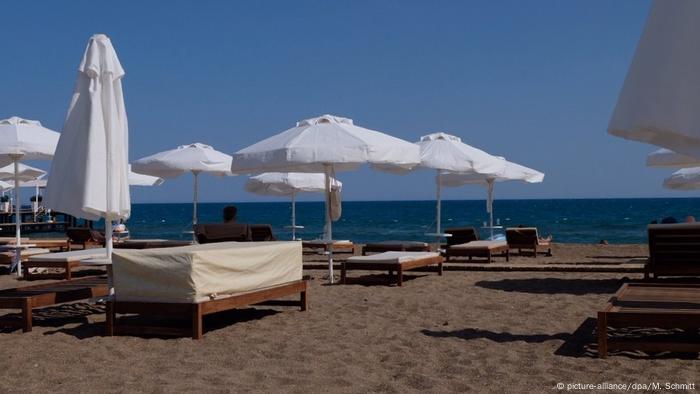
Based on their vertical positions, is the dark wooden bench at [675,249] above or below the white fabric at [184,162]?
below

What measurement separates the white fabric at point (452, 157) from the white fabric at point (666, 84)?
8512 millimetres

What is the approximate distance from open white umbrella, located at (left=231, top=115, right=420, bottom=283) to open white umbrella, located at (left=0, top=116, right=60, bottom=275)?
2835mm

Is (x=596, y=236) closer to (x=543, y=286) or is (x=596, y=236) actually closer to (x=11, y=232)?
(x=11, y=232)

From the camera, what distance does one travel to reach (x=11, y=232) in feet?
112

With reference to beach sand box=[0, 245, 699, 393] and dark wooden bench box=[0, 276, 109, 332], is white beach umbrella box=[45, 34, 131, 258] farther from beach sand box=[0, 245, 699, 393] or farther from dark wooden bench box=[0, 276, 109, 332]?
beach sand box=[0, 245, 699, 393]

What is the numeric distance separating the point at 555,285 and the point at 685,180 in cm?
705

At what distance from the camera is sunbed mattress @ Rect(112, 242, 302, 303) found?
605 cm

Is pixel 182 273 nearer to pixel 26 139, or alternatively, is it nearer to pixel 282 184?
pixel 26 139

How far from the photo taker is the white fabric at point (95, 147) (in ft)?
23.5

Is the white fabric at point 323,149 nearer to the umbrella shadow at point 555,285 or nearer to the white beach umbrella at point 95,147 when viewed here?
the umbrella shadow at point 555,285

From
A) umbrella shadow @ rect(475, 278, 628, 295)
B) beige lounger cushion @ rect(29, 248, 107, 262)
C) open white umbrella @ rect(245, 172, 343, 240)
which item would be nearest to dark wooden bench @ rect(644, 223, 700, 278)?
umbrella shadow @ rect(475, 278, 628, 295)

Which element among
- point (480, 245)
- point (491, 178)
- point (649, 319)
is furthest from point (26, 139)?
point (491, 178)

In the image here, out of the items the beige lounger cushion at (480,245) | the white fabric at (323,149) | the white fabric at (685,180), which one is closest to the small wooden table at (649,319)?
the white fabric at (323,149)

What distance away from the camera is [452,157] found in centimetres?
1228
